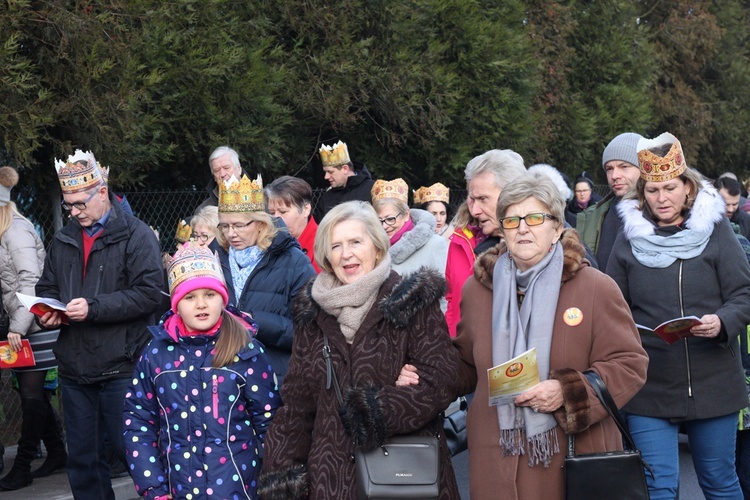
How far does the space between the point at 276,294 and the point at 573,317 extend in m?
2.03

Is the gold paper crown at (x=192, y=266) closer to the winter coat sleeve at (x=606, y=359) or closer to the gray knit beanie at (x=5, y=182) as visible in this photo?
the winter coat sleeve at (x=606, y=359)

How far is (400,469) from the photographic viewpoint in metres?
3.82

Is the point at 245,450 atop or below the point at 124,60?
below

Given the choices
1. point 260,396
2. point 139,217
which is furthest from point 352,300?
point 139,217

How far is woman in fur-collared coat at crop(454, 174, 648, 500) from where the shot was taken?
3895mm

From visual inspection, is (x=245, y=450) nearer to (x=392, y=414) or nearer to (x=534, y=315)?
(x=392, y=414)

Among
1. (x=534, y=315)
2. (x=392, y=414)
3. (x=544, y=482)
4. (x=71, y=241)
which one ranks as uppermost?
(x=71, y=241)

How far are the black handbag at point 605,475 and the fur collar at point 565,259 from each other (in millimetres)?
432

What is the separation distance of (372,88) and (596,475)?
10.4m

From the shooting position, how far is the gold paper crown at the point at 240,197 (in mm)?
5832

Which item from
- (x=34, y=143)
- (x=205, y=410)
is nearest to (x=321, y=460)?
(x=205, y=410)

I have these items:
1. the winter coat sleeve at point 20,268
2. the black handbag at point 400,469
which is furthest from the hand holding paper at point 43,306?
the black handbag at point 400,469

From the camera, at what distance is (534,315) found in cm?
395

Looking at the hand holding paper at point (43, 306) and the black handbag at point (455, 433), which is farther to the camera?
the hand holding paper at point (43, 306)
